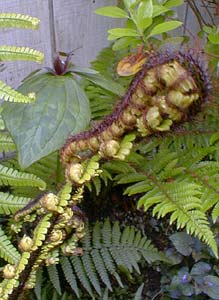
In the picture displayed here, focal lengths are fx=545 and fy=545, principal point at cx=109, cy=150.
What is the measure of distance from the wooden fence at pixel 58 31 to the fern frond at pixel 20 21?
554 mm

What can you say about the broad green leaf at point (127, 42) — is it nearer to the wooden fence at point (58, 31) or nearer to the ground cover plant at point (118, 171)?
the ground cover plant at point (118, 171)

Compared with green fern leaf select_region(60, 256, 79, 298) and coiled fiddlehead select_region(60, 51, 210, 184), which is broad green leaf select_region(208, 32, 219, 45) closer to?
coiled fiddlehead select_region(60, 51, 210, 184)

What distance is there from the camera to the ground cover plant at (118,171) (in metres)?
0.92

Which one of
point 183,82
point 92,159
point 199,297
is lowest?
point 199,297

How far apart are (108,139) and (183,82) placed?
16cm

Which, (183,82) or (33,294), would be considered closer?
(183,82)

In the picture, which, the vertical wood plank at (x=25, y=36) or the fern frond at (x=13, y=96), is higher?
the fern frond at (x=13, y=96)

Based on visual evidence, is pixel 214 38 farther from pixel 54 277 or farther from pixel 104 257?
pixel 54 277

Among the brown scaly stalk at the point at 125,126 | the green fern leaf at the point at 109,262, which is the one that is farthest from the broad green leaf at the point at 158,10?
the green fern leaf at the point at 109,262

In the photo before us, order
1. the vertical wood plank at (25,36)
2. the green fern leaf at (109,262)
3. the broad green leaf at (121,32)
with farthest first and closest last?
the vertical wood plank at (25,36)
the green fern leaf at (109,262)
the broad green leaf at (121,32)

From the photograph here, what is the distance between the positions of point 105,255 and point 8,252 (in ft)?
1.16

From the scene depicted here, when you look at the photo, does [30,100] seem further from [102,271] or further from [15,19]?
[102,271]

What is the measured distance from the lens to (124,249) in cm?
146

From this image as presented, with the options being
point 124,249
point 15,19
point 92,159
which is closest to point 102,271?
point 124,249
